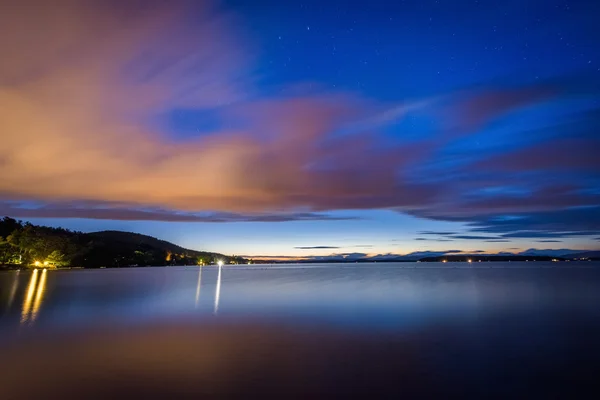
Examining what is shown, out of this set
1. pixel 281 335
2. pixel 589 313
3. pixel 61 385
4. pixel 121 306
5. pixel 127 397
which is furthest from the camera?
pixel 121 306

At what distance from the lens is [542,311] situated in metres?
46.9

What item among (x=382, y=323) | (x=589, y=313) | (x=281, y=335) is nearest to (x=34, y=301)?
(x=281, y=335)

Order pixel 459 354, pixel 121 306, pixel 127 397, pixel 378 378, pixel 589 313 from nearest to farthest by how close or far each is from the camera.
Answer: pixel 127 397, pixel 378 378, pixel 459 354, pixel 589 313, pixel 121 306

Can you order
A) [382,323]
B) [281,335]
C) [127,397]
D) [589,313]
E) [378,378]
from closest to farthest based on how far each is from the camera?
1. [127,397]
2. [378,378]
3. [281,335]
4. [382,323]
5. [589,313]

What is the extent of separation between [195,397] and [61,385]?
699 cm

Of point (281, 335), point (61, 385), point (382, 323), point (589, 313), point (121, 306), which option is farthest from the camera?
point (121, 306)

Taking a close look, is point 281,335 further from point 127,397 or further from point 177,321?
point 127,397

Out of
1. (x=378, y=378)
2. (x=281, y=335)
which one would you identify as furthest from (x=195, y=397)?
(x=281, y=335)

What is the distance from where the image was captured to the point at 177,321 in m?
41.5

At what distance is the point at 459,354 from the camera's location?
2625 centimetres

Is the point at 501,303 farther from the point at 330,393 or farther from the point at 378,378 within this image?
the point at 330,393

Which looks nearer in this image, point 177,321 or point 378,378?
point 378,378

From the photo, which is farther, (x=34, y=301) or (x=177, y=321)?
(x=34, y=301)

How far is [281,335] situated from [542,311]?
32.0 m
